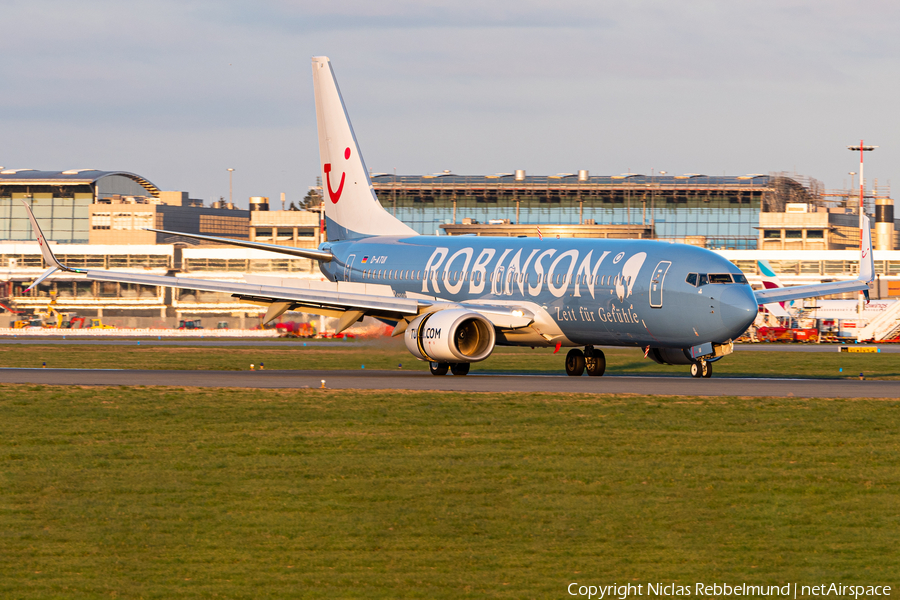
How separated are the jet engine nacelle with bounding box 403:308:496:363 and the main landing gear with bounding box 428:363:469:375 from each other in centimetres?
95

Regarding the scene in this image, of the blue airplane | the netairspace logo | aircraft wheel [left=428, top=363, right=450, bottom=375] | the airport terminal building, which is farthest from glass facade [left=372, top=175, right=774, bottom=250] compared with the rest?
the netairspace logo

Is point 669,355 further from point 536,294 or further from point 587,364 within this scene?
point 536,294

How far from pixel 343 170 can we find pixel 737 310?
20461 millimetres

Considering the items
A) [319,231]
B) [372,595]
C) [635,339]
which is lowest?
[372,595]

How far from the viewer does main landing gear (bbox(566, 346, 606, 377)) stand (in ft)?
125

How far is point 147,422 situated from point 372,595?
40.7ft

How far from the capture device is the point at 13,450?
18.8 m

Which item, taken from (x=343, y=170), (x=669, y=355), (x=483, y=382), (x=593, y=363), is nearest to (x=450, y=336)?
(x=483, y=382)

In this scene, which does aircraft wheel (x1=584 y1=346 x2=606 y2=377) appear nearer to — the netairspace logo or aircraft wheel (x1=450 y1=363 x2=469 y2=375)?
aircraft wheel (x1=450 y1=363 x2=469 y2=375)

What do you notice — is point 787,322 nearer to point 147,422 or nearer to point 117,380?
point 117,380

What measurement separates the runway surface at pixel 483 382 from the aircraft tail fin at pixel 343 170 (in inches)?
386

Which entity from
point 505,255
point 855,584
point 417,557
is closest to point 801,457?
point 855,584

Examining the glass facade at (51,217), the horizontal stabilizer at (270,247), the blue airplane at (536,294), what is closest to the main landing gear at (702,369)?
the blue airplane at (536,294)

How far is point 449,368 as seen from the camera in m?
37.8
